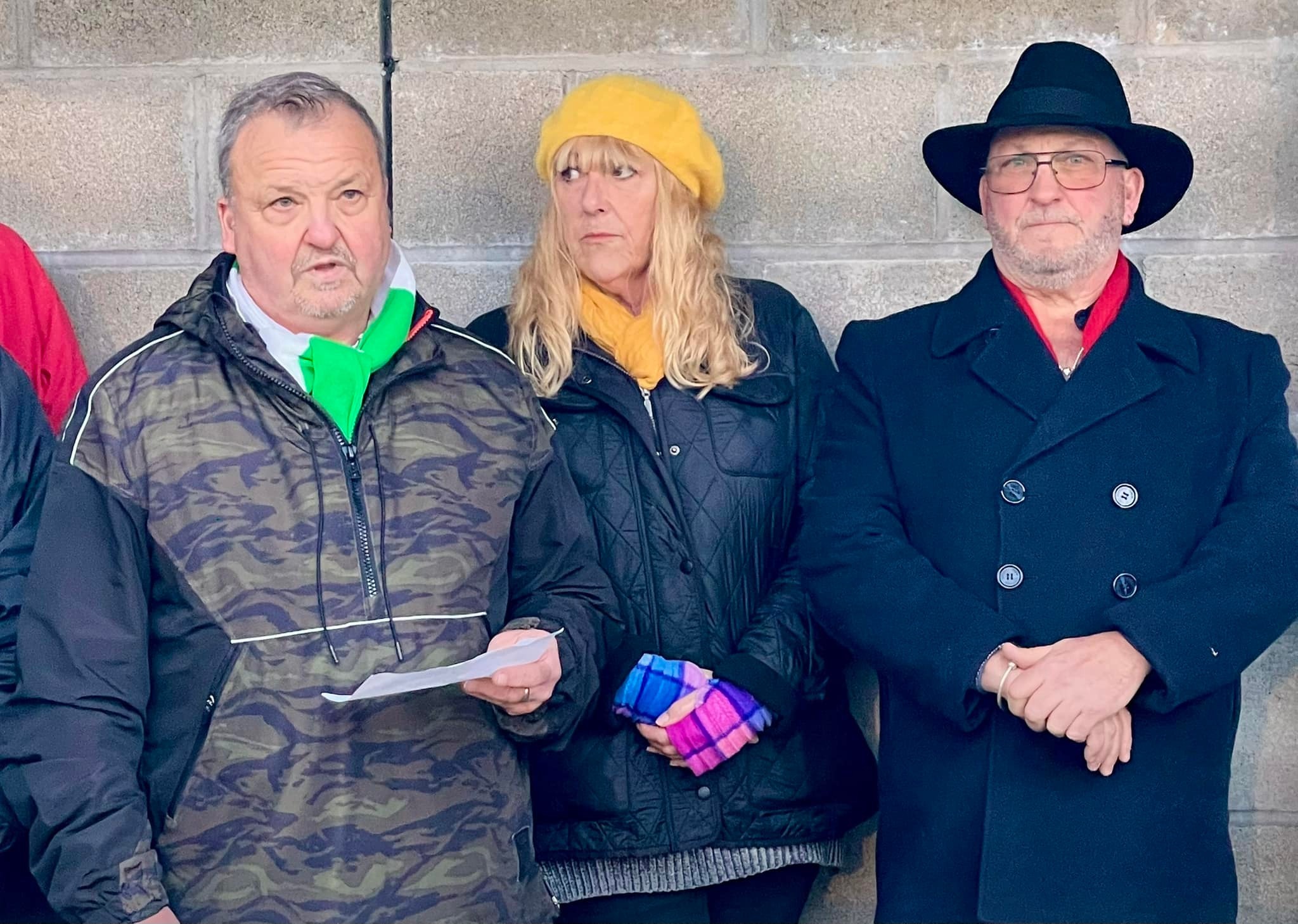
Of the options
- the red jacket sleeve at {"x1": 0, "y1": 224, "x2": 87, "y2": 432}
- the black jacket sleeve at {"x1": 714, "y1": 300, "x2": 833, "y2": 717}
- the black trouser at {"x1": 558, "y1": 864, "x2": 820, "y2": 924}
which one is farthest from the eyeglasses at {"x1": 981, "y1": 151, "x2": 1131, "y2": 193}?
the red jacket sleeve at {"x1": 0, "y1": 224, "x2": 87, "y2": 432}

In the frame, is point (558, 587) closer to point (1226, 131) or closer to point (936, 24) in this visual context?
point (936, 24)

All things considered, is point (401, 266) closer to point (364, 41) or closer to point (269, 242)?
point (269, 242)

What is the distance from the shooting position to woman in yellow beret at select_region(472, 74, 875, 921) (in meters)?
2.99

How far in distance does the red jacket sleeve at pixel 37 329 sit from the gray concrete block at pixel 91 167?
0.16 metres

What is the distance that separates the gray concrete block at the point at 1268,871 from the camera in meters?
3.51

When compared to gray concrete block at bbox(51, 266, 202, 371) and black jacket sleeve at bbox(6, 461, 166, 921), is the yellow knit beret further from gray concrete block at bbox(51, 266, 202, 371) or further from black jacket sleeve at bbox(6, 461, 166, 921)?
black jacket sleeve at bbox(6, 461, 166, 921)

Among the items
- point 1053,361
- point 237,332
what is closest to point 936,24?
point 1053,361

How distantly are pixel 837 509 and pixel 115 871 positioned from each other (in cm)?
125

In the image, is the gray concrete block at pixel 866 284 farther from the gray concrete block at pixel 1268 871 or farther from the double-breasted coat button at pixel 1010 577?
the gray concrete block at pixel 1268 871

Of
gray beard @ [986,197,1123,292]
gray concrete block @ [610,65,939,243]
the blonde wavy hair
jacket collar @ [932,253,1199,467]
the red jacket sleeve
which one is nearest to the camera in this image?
jacket collar @ [932,253,1199,467]

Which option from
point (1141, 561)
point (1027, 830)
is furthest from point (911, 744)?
point (1141, 561)

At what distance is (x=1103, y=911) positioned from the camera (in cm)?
272

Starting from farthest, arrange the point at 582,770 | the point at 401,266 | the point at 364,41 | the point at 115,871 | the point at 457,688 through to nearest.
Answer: the point at 364,41 → the point at 582,770 → the point at 401,266 → the point at 457,688 → the point at 115,871

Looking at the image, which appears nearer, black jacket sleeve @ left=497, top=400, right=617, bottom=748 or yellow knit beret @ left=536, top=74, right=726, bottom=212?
black jacket sleeve @ left=497, top=400, right=617, bottom=748
